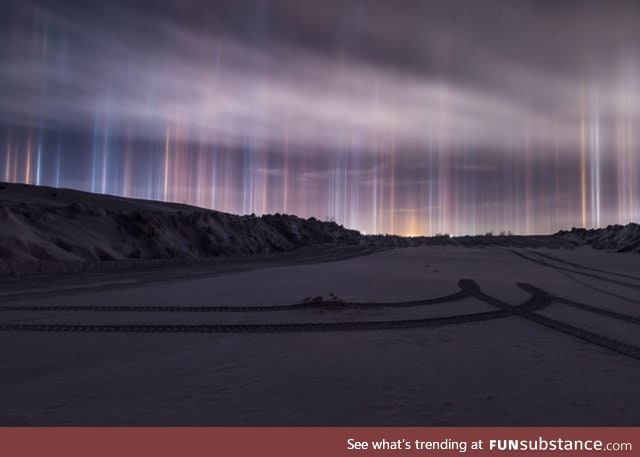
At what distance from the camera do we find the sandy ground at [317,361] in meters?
3.04

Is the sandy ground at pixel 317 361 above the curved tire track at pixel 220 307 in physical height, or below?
below

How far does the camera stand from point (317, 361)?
4.28 metres

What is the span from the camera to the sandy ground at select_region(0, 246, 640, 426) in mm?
3039
